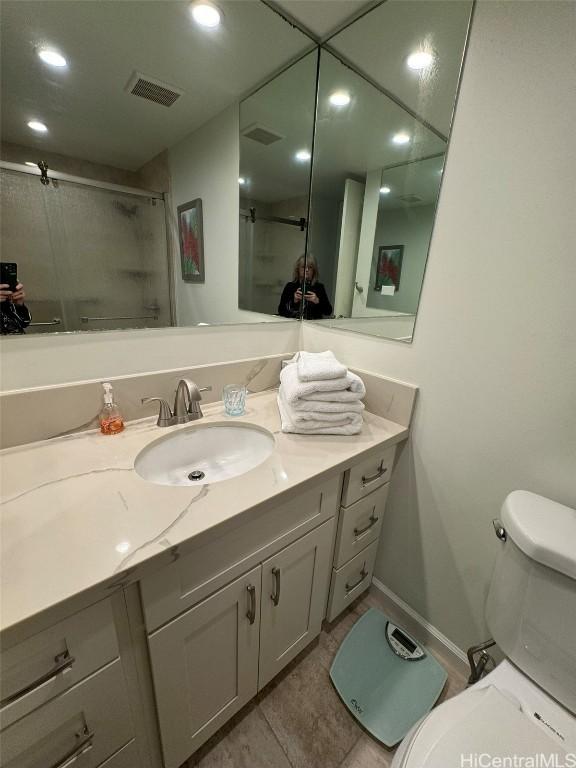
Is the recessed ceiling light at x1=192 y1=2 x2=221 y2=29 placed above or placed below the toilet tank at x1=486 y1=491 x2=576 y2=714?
above

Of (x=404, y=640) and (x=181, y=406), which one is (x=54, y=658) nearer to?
(x=181, y=406)

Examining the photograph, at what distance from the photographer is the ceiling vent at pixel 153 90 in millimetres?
838

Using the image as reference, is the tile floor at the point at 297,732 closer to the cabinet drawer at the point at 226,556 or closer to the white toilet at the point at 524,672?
the white toilet at the point at 524,672

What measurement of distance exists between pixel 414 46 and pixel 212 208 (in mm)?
790

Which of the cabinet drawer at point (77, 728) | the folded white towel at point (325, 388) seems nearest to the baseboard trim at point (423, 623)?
the folded white towel at point (325, 388)

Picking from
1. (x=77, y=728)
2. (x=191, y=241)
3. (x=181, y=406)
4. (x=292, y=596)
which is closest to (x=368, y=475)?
(x=292, y=596)

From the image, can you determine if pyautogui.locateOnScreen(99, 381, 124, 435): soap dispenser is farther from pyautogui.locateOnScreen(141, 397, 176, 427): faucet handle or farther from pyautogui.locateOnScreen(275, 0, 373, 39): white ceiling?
pyautogui.locateOnScreen(275, 0, 373, 39): white ceiling

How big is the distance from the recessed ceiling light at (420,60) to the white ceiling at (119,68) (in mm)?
413

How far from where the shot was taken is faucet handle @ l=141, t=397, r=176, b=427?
3.25 ft

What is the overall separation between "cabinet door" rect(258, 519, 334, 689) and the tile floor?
16cm

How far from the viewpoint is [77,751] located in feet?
1.93

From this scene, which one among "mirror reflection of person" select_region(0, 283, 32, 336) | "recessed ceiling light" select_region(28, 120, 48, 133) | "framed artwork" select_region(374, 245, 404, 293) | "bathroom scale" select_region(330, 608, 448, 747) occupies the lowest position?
"bathroom scale" select_region(330, 608, 448, 747)

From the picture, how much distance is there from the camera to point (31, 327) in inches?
32.4

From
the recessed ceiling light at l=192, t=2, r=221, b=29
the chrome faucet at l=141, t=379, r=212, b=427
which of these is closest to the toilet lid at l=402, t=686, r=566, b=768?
the chrome faucet at l=141, t=379, r=212, b=427
